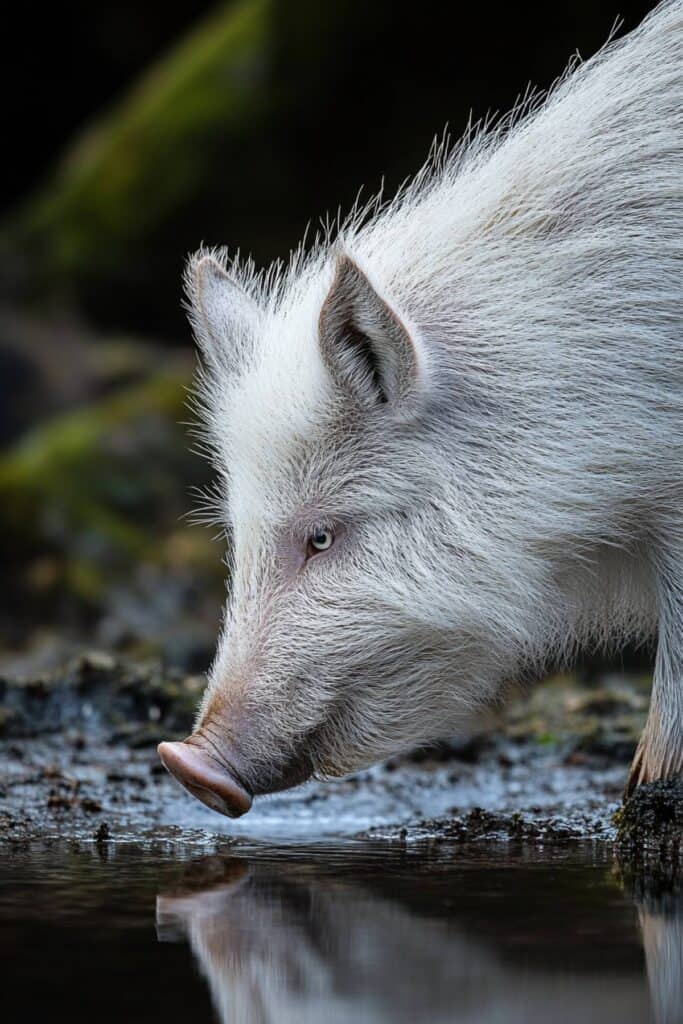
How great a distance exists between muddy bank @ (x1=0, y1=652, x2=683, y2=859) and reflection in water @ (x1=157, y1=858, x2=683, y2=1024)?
2.43 ft

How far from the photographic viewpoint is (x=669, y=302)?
5.24 meters

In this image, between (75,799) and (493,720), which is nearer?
(75,799)

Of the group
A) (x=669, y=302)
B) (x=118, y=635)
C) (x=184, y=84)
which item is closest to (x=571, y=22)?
(x=184, y=84)

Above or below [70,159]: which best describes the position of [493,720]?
below

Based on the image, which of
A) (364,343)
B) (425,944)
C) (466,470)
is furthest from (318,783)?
(425,944)

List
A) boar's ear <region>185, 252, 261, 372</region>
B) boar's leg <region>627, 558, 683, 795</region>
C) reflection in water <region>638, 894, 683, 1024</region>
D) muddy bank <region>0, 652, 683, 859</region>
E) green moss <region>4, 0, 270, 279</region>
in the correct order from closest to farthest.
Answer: reflection in water <region>638, 894, 683, 1024</region> → boar's leg <region>627, 558, 683, 795</region> → muddy bank <region>0, 652, 683, 859</region> → boar's ear <region>185, 252, 261, 372</region> → green moss <region>4, 0, 270, 279</region>

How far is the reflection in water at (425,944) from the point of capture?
3.27 m

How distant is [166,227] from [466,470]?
10.2 metres

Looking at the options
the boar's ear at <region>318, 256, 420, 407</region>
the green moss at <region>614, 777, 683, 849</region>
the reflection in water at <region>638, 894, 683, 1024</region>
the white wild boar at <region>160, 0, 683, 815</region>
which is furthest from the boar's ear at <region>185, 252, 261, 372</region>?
the reflection in water at <region>638, 894, 683, 1024</region>

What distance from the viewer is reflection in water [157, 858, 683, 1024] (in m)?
3.27

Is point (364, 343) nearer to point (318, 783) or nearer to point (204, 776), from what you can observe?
point (204, 776)

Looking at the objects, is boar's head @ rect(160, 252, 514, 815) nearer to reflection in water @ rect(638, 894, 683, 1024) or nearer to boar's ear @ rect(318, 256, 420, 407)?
boar's ear @ rect(318, 256, 420, 407)

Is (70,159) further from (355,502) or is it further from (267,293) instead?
(355,502)

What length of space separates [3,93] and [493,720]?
13.8 metres
